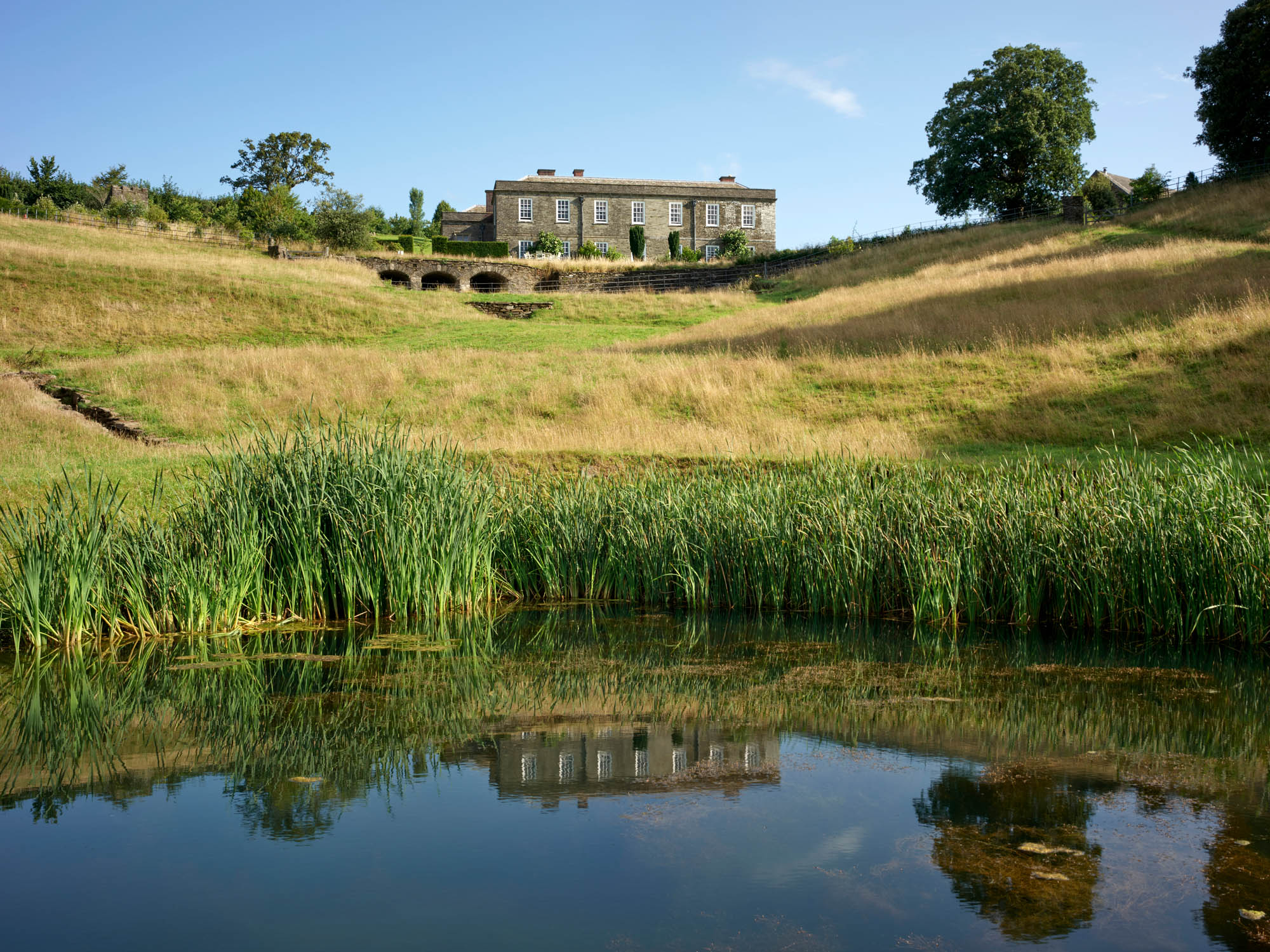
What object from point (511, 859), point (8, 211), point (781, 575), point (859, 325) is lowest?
point (511, 859)

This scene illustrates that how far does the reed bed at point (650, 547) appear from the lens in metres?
7.19

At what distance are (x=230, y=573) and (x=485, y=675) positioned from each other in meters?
2.35

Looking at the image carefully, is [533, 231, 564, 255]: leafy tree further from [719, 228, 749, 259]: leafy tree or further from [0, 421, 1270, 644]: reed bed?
[0, 421, 1270, 644]: reed bed

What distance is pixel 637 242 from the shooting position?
5341 cm

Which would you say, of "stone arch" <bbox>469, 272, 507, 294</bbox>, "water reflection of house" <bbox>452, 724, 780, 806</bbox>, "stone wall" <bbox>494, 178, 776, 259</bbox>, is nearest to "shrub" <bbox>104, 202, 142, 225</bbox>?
"stone arch" <bbox>469, 272, 507, 294</bbox>

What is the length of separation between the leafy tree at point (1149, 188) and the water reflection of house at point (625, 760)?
138 ft

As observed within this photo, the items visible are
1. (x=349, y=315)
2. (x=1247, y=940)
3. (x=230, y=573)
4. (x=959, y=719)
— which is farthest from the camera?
(x=349, y=315)

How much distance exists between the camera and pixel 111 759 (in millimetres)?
5098

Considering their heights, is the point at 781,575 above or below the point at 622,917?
above

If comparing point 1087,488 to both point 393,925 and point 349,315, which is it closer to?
point 393,925

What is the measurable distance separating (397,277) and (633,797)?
40.3 metres

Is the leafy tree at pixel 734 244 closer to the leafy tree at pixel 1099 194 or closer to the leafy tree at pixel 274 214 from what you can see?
the leafy tree at pixel 1099 194

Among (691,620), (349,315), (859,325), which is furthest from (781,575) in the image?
(349,315)

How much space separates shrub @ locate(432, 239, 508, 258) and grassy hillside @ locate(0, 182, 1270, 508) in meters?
13.9
